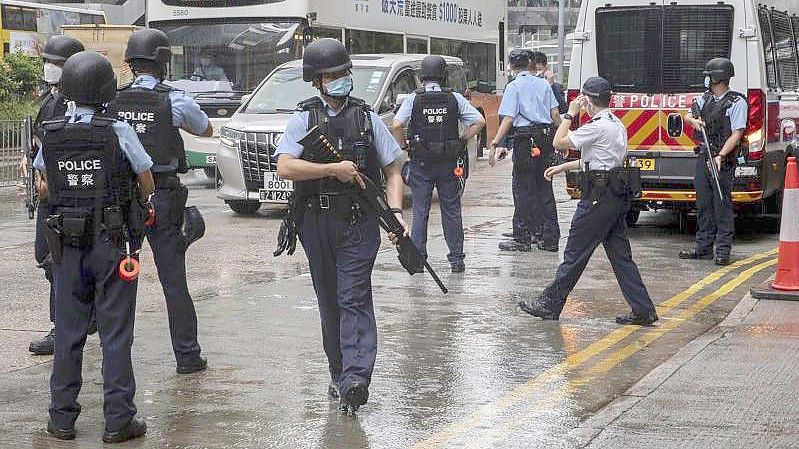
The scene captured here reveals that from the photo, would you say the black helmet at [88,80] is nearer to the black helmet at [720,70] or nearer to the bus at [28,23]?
the black helmet at [720,70]

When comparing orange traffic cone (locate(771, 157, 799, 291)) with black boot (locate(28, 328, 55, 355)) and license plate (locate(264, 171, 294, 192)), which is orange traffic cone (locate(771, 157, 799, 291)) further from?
license plate (locate(264, 171, 294, 192))

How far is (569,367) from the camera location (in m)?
7.79

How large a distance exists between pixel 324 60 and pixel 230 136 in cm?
975

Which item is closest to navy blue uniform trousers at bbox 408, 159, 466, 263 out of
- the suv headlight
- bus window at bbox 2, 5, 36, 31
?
the suv headlight

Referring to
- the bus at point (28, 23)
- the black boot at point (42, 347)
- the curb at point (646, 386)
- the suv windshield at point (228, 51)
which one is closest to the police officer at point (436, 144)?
the curb at point (646, 386)

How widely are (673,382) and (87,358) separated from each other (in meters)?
3.32

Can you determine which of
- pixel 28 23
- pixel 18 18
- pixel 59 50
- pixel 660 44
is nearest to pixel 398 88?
pixel 660 44

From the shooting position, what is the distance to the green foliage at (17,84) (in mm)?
28562

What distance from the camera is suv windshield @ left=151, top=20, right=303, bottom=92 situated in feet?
66.2

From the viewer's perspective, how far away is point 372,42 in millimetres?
23422

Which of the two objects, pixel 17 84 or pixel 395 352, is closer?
pixel 395 352

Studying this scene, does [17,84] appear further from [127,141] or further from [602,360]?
[127,141]

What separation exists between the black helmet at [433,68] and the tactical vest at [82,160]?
5.61 metres

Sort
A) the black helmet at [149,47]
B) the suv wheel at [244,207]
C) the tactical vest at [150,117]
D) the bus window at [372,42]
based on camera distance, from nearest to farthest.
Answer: the tactical vest at [150,117] < the black helmet at [149,47] < the suv wheel at [244,207] < the bus window at [372,42]
